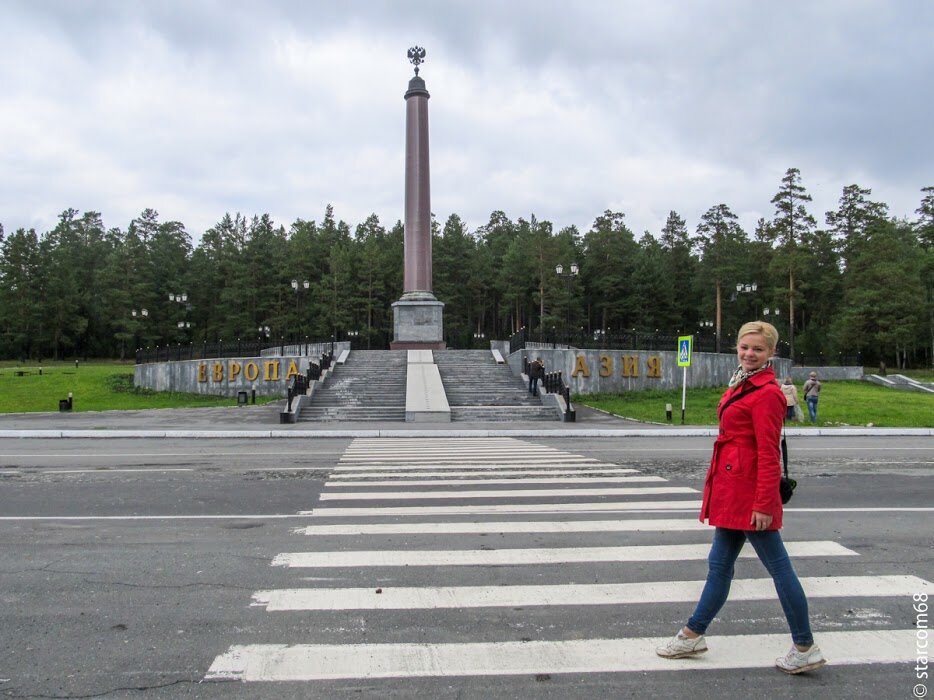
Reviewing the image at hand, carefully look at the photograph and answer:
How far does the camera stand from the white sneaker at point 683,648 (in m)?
4.00

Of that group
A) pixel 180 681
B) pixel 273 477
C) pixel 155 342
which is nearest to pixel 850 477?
pixel 273 477

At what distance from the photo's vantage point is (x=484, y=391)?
92.1 ft

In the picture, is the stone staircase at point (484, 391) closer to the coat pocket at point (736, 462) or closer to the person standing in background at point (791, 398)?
the person standing in background at point (791, 398)

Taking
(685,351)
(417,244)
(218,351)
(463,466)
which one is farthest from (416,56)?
(463,466)

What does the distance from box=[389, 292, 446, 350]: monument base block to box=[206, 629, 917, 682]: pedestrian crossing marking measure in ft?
118

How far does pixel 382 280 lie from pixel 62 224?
153 ft

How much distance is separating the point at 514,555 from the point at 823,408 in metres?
23.5

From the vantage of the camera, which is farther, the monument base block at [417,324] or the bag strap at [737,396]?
the monument base block at [417,324]

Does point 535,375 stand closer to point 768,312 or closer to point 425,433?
point 425,433

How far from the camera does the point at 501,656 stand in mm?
4031

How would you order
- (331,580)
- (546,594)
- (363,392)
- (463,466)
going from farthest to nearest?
(363,392) → (463,466) → (331,580) → (546,594)

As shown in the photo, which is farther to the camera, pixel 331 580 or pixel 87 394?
pixel 87 394

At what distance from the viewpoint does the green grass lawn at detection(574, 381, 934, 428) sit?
2256cm

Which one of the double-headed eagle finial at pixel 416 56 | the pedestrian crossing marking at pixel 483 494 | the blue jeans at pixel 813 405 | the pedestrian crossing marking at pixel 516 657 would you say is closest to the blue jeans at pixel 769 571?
the pedestrian crossing marking at pixel 516 657
